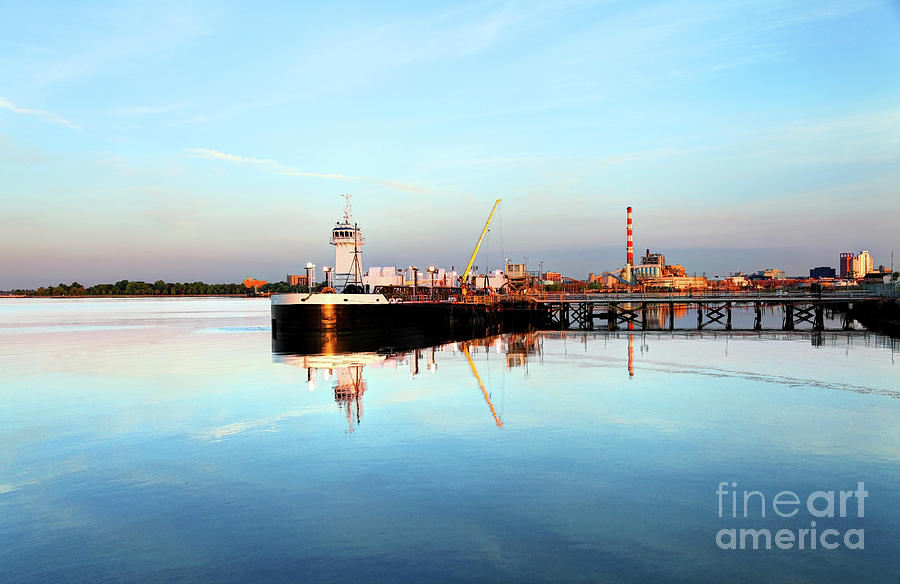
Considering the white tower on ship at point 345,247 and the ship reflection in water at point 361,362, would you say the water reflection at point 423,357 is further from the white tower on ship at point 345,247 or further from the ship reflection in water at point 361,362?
the white tower on ship at point 345,247

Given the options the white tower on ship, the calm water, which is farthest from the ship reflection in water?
the white tower on ship

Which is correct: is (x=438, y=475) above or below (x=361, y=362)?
below

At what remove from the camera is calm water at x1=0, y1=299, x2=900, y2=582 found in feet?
40.5

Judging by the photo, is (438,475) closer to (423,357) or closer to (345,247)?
(423,357)

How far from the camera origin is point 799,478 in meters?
17.5

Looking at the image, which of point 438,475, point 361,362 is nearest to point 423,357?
point 361,362

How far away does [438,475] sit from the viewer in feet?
58.4

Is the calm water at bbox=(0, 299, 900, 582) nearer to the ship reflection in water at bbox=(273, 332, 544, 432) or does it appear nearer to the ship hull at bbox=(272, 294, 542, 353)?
the ship reflection in water at bbox=(273, 332, 544, 432)

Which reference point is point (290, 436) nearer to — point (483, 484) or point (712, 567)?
point (483, 484)

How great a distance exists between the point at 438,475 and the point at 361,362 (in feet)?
89.5

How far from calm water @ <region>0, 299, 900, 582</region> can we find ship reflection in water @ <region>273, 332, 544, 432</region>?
444 mm

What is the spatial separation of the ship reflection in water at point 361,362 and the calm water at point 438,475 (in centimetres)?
44

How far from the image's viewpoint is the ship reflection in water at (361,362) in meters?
29.9

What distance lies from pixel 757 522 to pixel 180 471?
1475 cm
